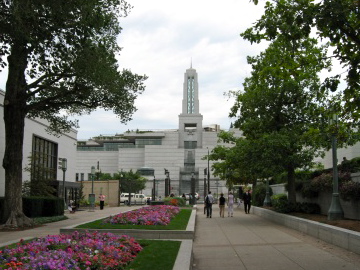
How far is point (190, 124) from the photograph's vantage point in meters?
131

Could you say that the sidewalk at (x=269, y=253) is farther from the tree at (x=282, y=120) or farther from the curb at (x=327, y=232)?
the tree at (x=282, y=120)

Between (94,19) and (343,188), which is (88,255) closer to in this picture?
(94,19)

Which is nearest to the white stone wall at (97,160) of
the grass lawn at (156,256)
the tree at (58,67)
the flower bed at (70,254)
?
the tree at (58,67)

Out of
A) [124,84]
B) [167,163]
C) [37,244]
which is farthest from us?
[167,163]

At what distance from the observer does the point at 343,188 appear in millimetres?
16016

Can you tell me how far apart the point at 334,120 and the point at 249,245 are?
5493mm

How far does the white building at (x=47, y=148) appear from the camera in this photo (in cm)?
2520

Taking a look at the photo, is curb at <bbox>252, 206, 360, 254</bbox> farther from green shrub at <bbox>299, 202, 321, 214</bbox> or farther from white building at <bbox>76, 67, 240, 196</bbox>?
white building at <bbox>76, 67, 240, 196</bbox>

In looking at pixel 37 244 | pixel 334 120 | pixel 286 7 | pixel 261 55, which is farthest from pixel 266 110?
pixel 37 244

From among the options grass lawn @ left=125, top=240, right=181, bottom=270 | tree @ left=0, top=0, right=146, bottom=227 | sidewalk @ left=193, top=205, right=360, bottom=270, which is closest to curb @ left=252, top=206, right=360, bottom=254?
sidewalk @ left=193, top=205, right=360, bottom=270

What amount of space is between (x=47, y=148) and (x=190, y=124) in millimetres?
97882

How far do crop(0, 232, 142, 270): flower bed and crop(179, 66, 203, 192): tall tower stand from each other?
10904 cm

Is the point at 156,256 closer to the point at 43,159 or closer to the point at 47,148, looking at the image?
the point at 43,159

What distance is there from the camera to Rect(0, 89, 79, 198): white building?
82.7 feet
